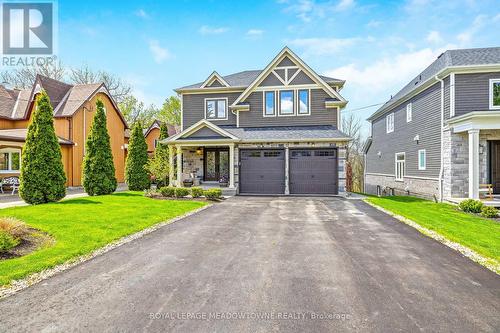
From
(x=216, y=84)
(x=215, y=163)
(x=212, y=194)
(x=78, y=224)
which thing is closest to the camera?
(x=78, y=224)

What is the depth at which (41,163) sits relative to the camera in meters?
11.3

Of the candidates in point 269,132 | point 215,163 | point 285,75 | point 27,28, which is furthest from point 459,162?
point 27,28

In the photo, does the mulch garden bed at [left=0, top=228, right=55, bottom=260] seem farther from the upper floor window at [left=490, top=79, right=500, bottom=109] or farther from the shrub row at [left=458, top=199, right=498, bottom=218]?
the upper floor window at [left=490, top=79, right=500, bottom=109]

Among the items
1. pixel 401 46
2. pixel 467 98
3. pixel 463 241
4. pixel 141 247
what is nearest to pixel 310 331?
pixel 141 247

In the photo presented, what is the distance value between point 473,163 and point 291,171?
8.13 meters

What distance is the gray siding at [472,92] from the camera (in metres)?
12.9

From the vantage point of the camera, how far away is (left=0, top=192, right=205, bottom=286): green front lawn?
4.70 meters

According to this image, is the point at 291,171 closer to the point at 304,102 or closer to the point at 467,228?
the point at 304,102

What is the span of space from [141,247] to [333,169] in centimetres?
1162

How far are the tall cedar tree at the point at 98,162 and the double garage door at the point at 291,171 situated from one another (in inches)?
287

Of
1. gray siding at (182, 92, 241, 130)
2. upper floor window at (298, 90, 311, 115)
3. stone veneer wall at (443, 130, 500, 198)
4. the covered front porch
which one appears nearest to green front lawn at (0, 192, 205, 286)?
gray siding at (182, 92, 241, 130)

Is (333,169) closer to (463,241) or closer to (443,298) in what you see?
(463,241)

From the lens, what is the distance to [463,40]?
56.6ft

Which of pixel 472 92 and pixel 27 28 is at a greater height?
pixel 27 28
